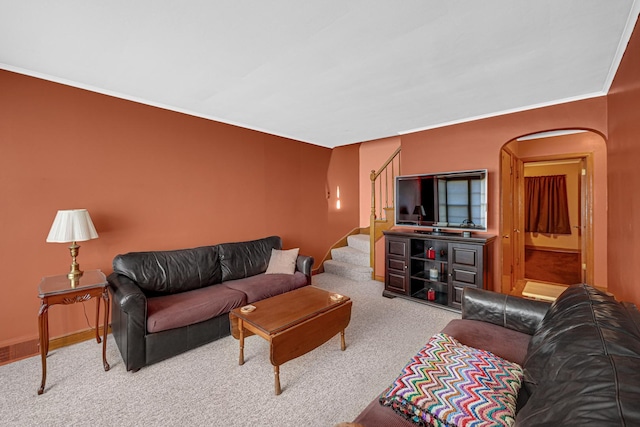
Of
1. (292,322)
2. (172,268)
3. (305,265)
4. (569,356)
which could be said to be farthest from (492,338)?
(172,268)

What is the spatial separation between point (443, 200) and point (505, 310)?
6.46ft

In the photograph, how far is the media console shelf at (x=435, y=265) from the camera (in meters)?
3.42

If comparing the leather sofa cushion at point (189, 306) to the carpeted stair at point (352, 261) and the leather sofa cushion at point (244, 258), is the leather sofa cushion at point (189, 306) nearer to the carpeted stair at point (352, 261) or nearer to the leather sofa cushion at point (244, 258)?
the leather sofa cushion at point (244, 258)

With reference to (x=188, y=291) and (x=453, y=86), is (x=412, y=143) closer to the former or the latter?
(x=453, y=86)

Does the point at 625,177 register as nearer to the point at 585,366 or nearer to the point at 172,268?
the point at 585,366

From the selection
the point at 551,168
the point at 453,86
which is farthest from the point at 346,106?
the point at 551,168

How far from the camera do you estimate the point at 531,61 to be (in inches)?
90.6

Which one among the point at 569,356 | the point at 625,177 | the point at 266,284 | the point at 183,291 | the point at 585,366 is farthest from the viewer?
the point at 266,284

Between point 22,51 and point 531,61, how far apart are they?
4.01m

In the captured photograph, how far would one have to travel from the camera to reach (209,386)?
213cm

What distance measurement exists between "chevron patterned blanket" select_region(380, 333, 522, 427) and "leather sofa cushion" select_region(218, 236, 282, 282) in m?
2.62

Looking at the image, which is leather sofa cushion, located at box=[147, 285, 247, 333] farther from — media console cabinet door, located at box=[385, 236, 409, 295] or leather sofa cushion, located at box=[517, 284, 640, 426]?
leather sofa cushion, located at box=[517, 284, 640, 426]

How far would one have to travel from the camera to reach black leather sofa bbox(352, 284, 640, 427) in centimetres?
73

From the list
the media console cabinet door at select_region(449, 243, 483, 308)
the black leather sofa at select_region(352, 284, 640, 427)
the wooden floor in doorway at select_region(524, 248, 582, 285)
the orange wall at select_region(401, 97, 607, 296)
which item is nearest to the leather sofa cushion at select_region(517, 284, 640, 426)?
the black leather sofa at select_region(352, 284, 640, 427)
